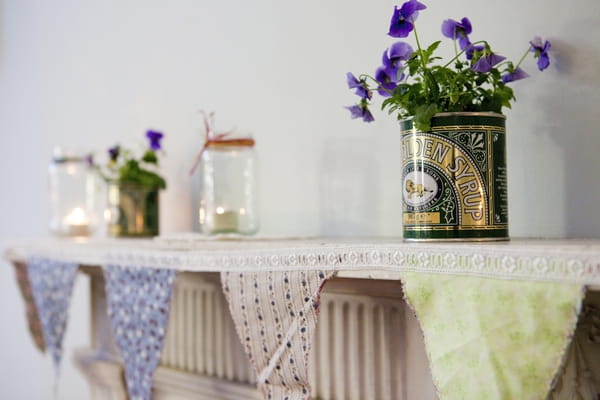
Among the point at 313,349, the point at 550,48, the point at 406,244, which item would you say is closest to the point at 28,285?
the point at 313,349

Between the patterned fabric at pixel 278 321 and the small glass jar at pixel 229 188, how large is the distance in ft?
0.79

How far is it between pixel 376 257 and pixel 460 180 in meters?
0.12

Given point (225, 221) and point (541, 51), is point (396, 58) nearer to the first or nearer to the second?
point (541, 51)

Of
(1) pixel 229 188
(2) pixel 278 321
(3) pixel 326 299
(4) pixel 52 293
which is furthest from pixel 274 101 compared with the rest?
(4) pixel 52 293

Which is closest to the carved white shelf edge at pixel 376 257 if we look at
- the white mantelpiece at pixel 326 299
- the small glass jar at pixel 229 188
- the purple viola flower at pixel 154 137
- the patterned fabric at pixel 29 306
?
the white mantelpiece at pixel 326 299

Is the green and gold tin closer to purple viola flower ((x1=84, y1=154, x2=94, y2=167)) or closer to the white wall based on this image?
the white wall

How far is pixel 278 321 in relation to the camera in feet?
2.82

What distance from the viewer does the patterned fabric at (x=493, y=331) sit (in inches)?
22.7

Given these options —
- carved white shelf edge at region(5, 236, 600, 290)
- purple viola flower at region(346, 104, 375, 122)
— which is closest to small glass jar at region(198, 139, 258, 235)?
carved white shelf edge at region(5, 236, 600, 290)

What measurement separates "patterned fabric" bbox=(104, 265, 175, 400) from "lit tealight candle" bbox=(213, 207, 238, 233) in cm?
14

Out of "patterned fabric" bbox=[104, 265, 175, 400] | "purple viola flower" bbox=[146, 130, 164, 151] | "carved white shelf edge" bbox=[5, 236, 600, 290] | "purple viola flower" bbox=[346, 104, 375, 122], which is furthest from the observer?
"purple viola flower" bbox=[146, 130, 164, 151]

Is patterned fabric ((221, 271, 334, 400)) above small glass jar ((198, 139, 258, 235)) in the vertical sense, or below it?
below

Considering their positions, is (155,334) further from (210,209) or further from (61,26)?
(61,26)

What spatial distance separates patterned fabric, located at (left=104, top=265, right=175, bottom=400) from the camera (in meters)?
1.06
